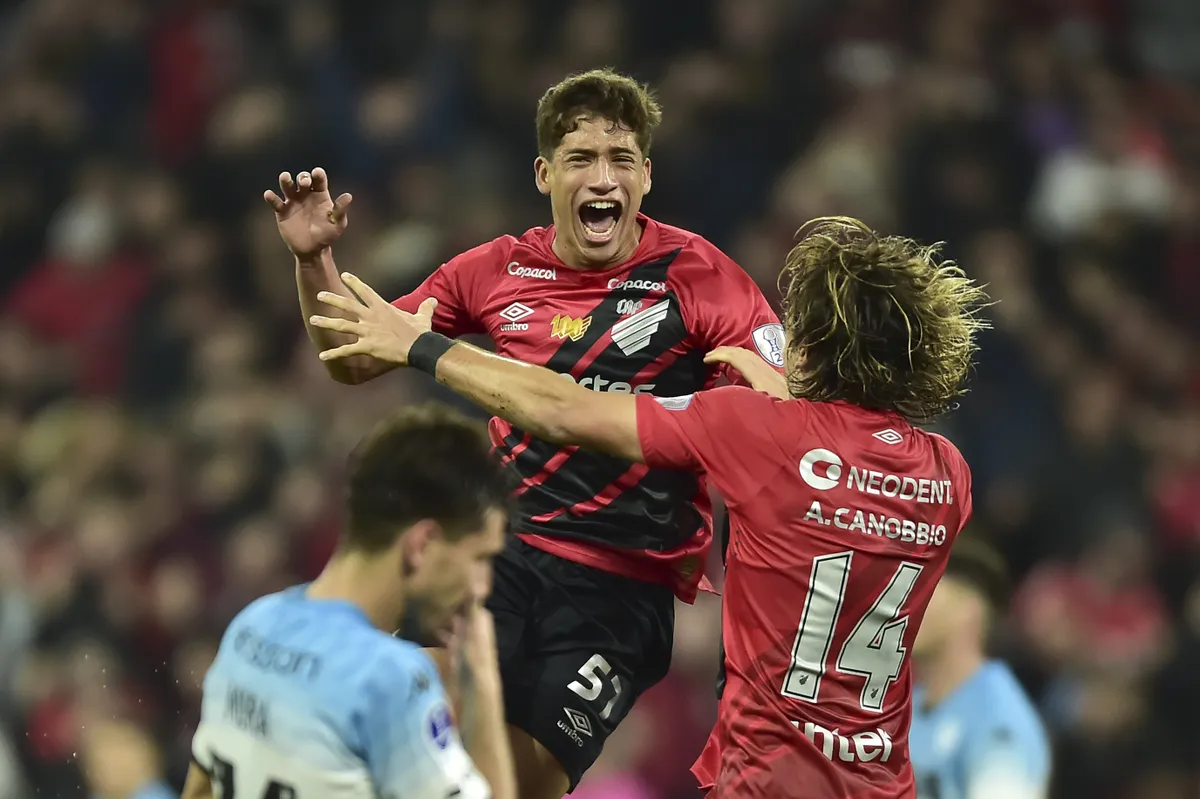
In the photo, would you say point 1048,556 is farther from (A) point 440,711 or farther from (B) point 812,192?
(A) point 440,711

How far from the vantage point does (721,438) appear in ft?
13.6

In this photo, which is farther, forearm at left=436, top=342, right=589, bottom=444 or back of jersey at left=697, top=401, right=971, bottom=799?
forearm at left=436, top=342, right=589, bottom=444

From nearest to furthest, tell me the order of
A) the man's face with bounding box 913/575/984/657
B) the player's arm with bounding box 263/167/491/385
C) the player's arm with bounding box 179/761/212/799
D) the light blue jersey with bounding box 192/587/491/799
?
the light blue jersey with bounding box 192/587/491/799 < the player's arm with bounding box 179/761/212/799 < the player's arm with bounding box 263/167/491/385 < the man's face with bounding box 913/575/984/657

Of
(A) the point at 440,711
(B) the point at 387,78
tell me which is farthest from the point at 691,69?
(A) the point at 440,711

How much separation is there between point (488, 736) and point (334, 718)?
481 mm

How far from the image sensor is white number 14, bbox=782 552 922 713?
13.5 ft

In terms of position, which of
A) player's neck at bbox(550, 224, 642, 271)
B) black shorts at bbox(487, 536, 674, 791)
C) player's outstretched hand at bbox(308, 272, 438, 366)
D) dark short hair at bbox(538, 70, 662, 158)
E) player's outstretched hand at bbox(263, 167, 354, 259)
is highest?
dark short hair at bbox(538, 70, 662, 158)

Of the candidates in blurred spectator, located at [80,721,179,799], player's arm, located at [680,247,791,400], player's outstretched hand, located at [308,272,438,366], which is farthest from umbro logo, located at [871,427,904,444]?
blurred spectator, located at [80,721,179,799]

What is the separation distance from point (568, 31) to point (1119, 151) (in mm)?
3390

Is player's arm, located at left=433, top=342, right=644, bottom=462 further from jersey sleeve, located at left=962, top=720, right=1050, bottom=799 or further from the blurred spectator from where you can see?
the blurred spectator

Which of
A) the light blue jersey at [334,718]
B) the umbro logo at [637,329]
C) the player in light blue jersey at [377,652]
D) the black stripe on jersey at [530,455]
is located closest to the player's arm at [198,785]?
the player in light blue jersey at [377,652]

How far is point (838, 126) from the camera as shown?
10.5 meters

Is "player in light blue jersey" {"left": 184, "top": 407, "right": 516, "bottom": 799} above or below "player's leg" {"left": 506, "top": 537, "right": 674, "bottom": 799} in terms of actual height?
above

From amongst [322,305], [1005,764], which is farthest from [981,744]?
[322,305]
